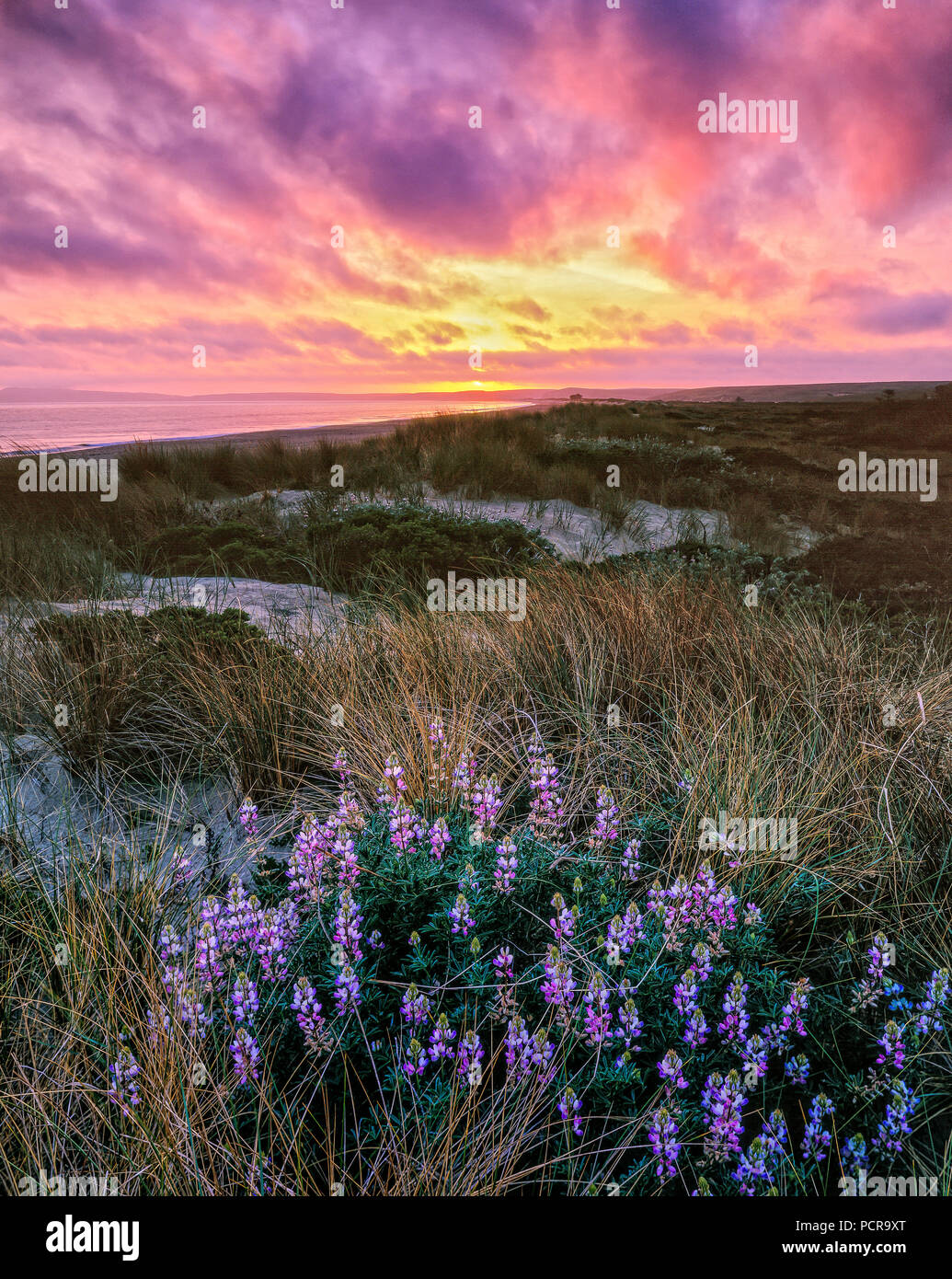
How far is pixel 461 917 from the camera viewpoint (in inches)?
79.8

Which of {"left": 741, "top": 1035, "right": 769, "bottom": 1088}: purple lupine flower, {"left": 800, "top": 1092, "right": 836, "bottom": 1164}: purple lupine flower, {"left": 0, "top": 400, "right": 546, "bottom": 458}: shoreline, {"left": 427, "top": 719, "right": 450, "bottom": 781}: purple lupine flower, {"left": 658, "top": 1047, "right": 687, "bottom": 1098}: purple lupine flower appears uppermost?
{"left": 0, "top": 400, "right": 546, "bottom": 458}: shoreline

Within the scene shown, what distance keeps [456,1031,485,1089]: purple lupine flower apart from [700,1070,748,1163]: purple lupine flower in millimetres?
540

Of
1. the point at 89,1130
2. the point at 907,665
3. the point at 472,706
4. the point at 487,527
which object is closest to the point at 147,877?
the point at 89,1130

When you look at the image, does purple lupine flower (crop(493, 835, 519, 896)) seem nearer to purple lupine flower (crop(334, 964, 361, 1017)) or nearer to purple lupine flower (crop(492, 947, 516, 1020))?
purple lupine flower (crop(492, 947, 516, 1020))

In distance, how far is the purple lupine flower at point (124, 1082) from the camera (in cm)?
173

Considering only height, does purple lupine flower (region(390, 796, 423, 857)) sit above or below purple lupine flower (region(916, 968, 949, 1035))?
above

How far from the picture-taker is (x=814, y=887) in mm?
2529

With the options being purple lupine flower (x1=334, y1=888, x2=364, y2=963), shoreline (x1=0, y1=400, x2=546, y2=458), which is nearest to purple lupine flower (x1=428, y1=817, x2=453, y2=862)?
purple lupine flower (x1=334, y1=888, x2=364, y2=963)

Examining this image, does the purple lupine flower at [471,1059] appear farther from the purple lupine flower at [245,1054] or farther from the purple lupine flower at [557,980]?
the purple lupine flower at [245,1054]

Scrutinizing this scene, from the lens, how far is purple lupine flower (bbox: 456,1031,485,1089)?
1641 mm

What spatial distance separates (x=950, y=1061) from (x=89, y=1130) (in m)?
2.44

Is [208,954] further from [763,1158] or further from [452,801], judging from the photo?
[763,1158]

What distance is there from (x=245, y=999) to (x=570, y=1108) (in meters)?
0.85
